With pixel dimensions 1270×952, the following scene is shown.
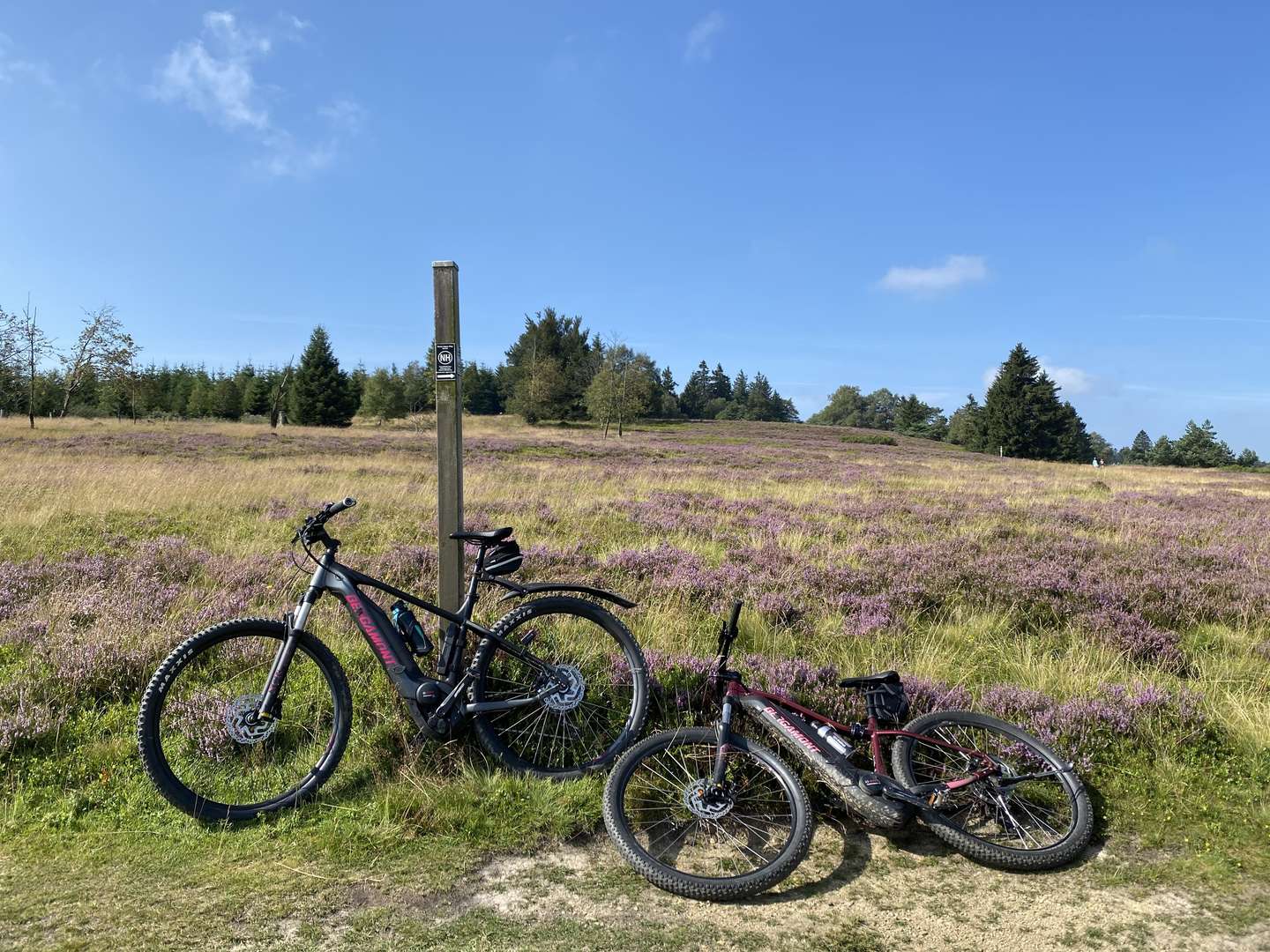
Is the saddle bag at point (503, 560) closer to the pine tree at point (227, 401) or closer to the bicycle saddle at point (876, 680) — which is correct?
the bicycle saddle at point (876, 680)

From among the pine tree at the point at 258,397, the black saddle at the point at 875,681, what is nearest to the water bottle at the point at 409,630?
the black saddle at the point at 875,681

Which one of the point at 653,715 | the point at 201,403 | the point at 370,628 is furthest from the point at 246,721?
the point at 201,403

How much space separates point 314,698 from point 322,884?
134cm

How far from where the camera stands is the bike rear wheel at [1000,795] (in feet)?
10.9

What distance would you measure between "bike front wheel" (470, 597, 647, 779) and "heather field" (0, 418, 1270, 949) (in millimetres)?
220

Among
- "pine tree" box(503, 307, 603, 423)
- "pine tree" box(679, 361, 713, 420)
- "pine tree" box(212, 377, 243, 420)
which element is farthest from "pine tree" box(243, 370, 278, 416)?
"pine tree" box(679, 361, 713, 420)

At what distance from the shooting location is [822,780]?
3572 mm

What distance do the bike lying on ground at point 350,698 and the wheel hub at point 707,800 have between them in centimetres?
72

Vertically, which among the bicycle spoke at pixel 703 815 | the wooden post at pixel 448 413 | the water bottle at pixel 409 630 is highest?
the wooden post at pixel 448 413

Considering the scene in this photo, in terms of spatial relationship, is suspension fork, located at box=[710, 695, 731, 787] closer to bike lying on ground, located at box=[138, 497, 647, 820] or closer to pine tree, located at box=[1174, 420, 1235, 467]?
bike lying on ground, located at box=[138, 497, 647, 820]

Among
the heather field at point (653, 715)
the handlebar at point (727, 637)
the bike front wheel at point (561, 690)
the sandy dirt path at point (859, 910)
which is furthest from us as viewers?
the bike front wheel at point (561, 690)

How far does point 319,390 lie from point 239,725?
196 feet

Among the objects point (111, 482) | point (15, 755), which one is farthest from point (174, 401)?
point (15, 755)

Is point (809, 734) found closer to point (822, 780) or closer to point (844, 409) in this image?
point (822, 780)
